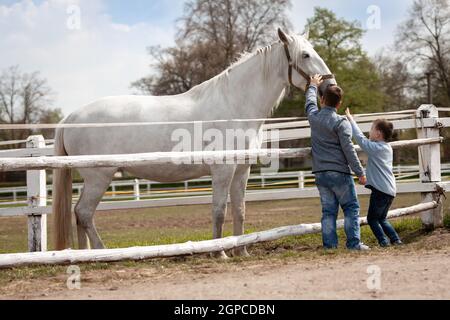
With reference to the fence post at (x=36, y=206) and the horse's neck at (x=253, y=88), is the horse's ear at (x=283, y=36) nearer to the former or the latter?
the horse's neck at (x=253, y=88)

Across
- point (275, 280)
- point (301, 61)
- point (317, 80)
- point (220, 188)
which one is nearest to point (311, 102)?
point (317, 80)

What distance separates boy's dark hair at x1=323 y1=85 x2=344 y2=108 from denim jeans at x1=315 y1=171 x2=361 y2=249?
2.27 ft

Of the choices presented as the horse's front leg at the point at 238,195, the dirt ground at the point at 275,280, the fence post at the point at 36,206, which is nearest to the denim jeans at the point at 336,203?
the dirt ground at the point at 275,280

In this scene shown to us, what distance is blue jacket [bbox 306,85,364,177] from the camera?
532 cm

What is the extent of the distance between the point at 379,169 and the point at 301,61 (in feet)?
4.78

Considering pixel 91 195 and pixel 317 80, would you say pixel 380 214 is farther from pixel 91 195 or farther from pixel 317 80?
pixel 91 195

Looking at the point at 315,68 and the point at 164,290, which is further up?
the point at 315,68

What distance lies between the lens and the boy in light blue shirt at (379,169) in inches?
224

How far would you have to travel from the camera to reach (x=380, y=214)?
5859 millimetres

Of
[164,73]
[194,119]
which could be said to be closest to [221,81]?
[194,119]

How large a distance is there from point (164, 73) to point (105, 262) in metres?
31.3

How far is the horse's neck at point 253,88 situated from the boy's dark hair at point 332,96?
922 mm
